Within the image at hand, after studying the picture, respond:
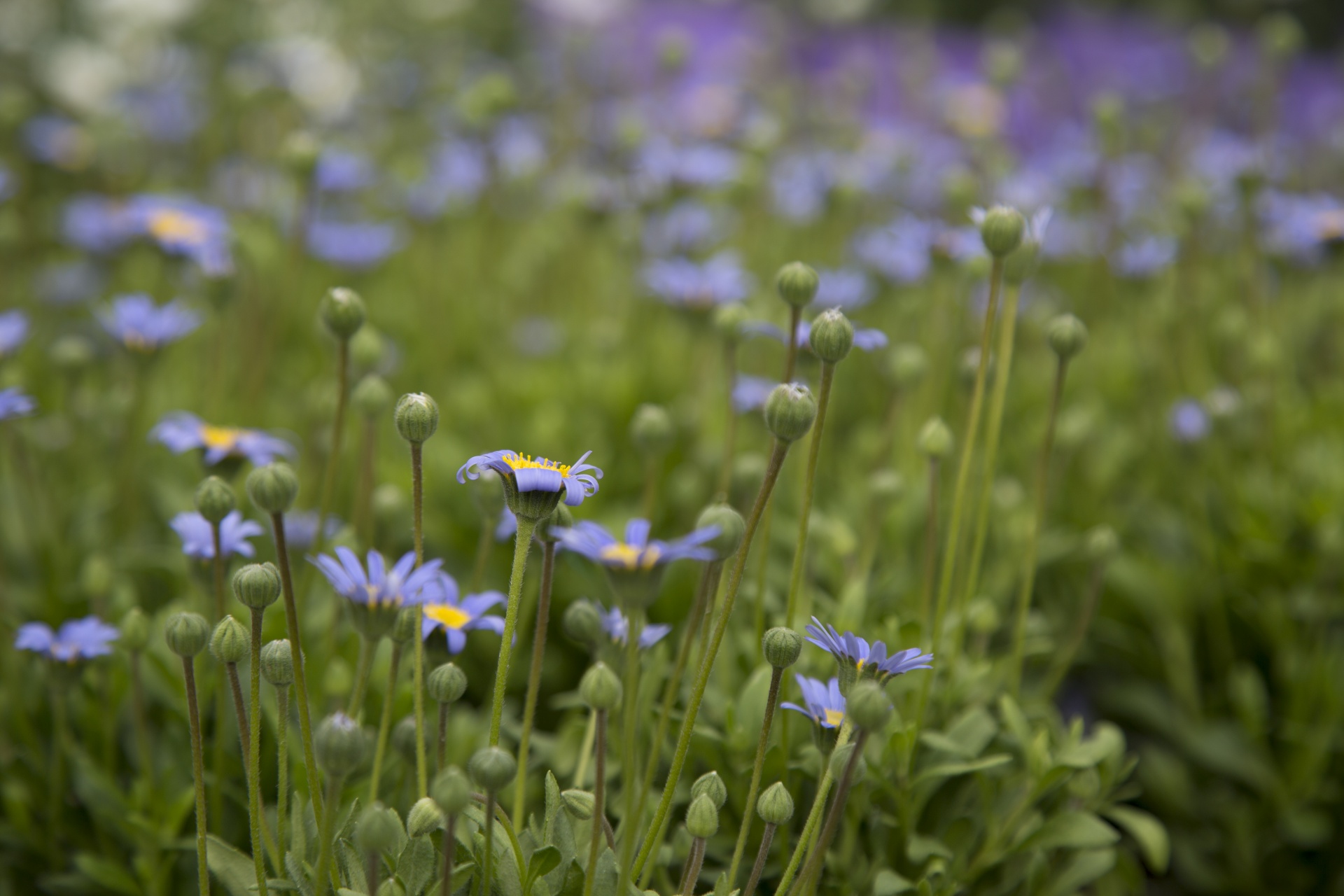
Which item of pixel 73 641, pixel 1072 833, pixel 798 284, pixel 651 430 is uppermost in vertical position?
pixel 798 284

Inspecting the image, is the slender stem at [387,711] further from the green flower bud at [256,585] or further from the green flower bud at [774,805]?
the green flower bud at [774,805]

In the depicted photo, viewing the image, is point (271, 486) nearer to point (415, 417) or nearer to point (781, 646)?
point (415, 417)

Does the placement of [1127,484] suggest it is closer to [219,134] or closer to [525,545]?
[525,545]

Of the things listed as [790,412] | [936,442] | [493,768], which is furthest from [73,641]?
[936,442]

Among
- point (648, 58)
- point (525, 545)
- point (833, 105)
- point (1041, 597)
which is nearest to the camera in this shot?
point (525, 545)

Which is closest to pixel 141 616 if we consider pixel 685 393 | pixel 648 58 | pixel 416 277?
pixel 685 393

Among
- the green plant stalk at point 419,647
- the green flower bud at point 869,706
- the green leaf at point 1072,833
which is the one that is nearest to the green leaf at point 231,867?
the green plant stalk at point 419,647
